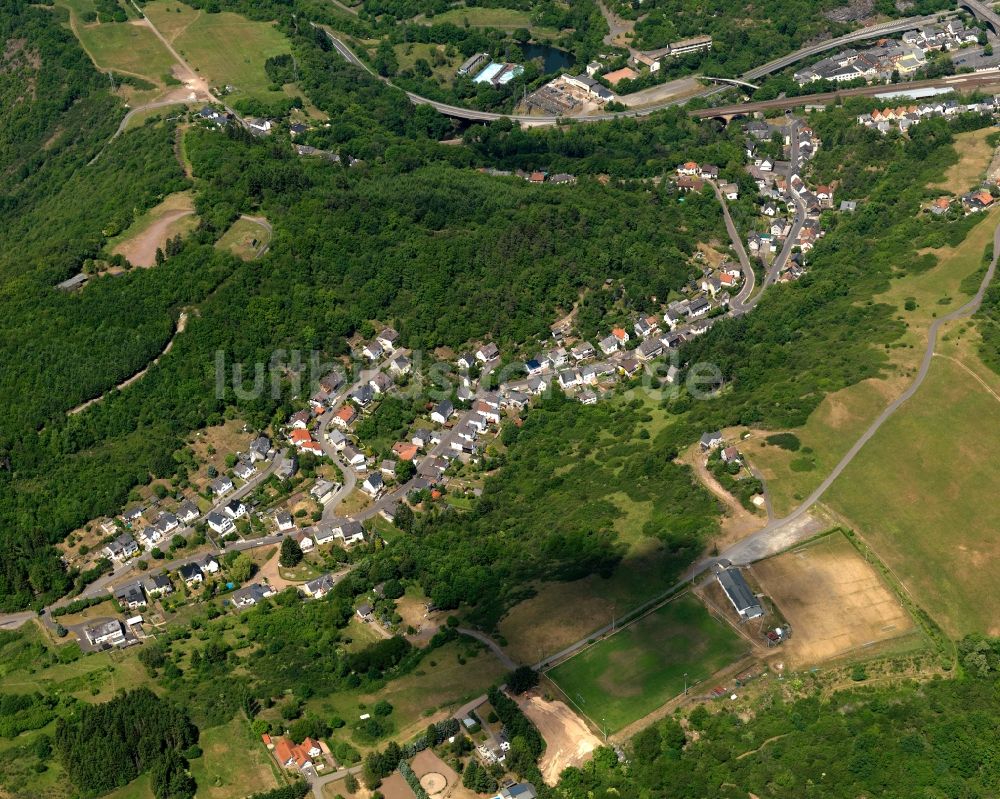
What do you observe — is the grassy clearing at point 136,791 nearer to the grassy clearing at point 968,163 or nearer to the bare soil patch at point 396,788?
the bare soil patch at point 396,788

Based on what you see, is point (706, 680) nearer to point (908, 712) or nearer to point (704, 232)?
point (908, 712)

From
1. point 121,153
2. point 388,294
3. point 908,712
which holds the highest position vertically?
point 121,153

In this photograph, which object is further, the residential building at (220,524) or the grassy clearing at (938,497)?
the residential building at (220,524)

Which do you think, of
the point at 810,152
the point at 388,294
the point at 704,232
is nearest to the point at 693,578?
the point at 388,294

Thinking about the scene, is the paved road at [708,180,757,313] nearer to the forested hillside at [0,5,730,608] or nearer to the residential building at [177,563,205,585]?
the forested hillside at [0,5,730,608]

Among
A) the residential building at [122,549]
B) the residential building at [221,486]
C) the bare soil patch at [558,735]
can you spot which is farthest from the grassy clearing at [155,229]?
the bare soil patch at [558,735]

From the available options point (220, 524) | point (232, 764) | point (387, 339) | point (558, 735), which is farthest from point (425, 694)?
point (387, 339)
